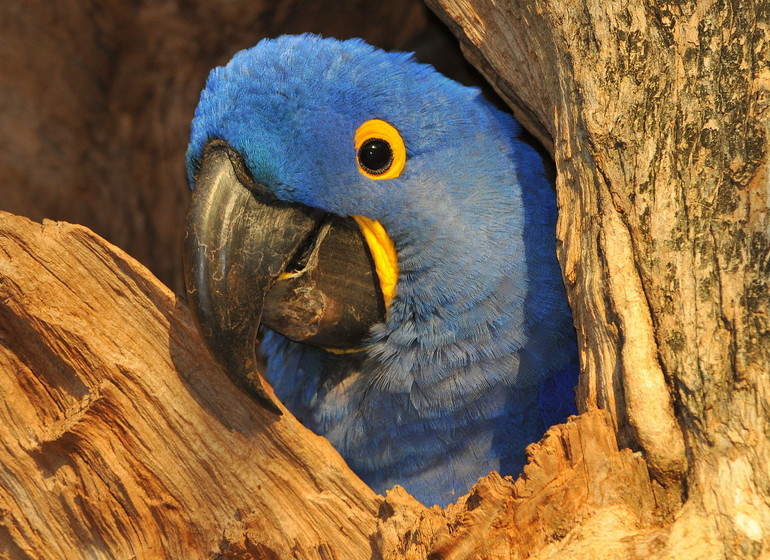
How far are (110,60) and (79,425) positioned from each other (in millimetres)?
1966

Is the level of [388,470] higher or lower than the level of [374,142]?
lower

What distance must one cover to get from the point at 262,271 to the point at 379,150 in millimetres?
464

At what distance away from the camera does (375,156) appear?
2.15 metres

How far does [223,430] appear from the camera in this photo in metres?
1.95

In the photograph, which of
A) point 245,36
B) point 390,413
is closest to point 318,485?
point 390,413

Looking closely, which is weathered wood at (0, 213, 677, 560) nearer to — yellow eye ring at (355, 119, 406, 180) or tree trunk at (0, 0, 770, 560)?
tree trunk at (0, 0, 770, 560)

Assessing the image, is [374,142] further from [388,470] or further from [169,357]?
[388,470]

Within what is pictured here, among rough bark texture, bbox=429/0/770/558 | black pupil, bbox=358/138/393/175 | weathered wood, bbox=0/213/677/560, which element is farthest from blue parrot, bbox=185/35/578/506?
rough bark texture, bbox=429/0/770/558

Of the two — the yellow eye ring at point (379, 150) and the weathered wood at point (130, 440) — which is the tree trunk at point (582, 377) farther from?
the yellow eye ring at point (379, 150)

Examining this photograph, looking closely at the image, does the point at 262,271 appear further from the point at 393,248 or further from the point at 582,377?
the point at 582,377

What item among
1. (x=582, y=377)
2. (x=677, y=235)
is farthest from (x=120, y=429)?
(x=677, y=235)

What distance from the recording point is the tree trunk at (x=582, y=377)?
5.02 feet

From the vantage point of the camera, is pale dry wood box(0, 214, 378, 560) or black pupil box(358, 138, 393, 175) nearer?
pale dry wood box(0, 214, 378, 560)

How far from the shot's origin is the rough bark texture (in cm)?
150
